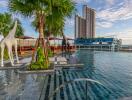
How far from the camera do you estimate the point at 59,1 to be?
46.4 ft

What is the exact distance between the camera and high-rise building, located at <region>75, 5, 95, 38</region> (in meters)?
151

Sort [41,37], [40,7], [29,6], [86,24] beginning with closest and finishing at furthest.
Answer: [29,6] → [40,7] → [41,37] → [86,24]

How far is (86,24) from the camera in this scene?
516 ft

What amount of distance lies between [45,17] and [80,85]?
6.91m

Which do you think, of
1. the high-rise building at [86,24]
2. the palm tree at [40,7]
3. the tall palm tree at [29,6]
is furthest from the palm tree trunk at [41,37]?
the high-rise building at [86,24]

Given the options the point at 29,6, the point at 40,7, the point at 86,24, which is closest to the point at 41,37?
the point at 40,7

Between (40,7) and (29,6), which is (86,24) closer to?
(40,7)

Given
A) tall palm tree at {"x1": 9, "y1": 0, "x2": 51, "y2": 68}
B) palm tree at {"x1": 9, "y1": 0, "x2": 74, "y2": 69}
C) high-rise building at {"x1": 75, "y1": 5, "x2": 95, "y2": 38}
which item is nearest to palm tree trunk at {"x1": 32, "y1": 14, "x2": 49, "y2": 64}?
palm tree at {"x1": 9, "y1": 0, "x2": 74, "y2": 69}

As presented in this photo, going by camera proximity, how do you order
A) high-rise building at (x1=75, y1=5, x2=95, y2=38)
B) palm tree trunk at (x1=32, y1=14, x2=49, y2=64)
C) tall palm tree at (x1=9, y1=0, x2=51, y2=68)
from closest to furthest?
tall palm tree at (x1=9, y1=0, x2=51, y2=68)
palm tree trunk at (x1=32, y1=14, x2=49, y2=64)
high-rise building at (x1=75, y1=5, x2=95, y2=38)

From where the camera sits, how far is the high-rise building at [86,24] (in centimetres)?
15125

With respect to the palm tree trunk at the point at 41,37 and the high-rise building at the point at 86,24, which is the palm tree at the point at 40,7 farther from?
the high-rise building at the point at 86,24

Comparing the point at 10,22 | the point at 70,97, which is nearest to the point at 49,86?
the point at 70,97

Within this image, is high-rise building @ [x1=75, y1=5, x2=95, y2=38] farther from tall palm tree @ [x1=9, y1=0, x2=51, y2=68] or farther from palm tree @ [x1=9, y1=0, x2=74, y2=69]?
tall palm tree @ [x1=9, y1=0, x2=51, y2=68]

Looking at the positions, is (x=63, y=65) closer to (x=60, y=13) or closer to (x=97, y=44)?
(x=60, y=13)
